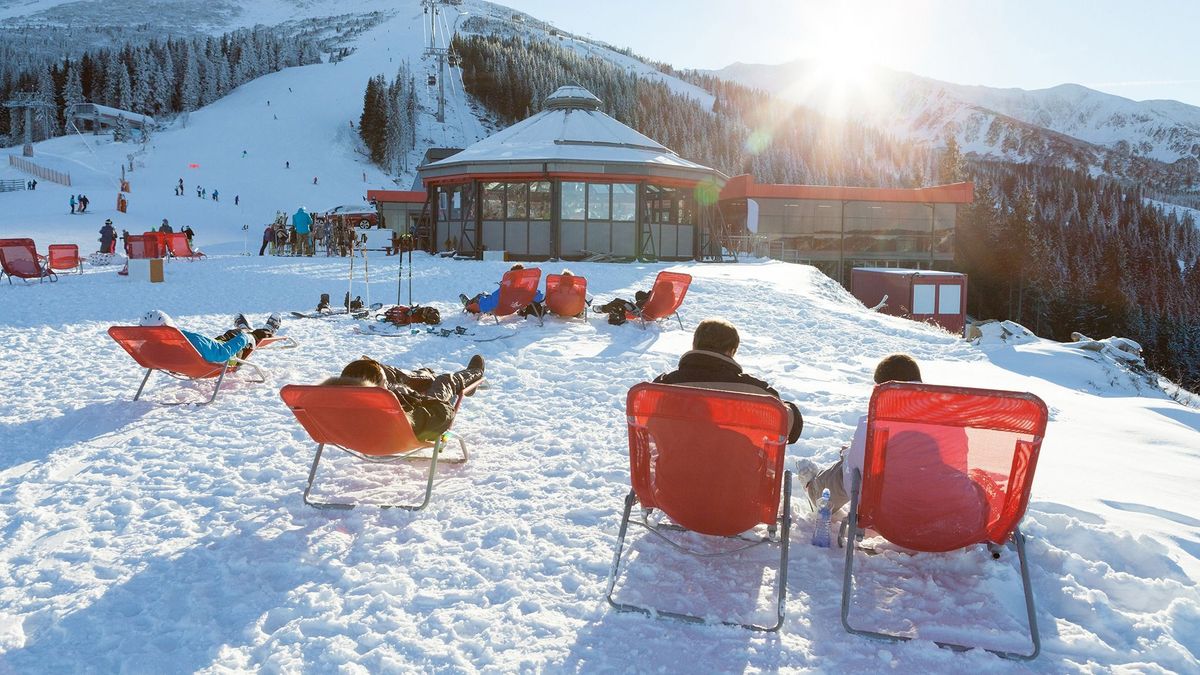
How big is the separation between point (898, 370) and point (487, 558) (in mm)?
2025

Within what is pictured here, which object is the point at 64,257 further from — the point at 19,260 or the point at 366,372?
the point at 366,372

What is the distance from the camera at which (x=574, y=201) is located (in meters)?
23.3

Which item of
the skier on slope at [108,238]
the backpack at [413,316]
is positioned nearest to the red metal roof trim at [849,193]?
the skier on slope at [108,238]

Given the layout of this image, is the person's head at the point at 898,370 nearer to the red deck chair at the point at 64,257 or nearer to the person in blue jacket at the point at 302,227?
the red deck chair at the point at 64,257

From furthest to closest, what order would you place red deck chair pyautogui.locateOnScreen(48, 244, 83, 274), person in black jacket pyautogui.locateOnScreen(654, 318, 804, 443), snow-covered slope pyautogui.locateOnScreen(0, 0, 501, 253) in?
1. snow-covered slope pyautogui.locateOnScreen(0, 0, 501, 253)
2. red deck chair pyautogui.locateOnScreen(48, 244, 83, 274)
3. person in black jacket pyautogui.locateOnScreen(654, 318, 804, 443)

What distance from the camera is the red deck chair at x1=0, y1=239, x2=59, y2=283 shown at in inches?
618

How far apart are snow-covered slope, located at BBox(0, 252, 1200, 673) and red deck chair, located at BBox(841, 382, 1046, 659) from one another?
285 mm

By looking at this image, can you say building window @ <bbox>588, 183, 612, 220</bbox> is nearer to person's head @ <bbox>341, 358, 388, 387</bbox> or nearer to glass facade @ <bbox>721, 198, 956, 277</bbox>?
glass facade @ <bbox>721, 198, 956, 277</bbox>

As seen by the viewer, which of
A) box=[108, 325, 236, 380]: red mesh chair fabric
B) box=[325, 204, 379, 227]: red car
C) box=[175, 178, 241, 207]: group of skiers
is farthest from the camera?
box=[175, 178, 241, 207]: group of skiers

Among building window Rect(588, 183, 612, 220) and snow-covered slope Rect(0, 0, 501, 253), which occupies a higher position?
snow-covered slope Rect(0, 0, 501, 253)

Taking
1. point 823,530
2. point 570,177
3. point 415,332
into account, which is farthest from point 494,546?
point 570,177

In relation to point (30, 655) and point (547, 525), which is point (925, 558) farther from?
point (30, 655)

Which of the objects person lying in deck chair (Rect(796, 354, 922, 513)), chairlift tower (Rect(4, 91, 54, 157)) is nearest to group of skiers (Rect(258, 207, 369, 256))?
person lying in deck chair (Rect(796, 354, 922, 513))

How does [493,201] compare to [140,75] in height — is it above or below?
below
